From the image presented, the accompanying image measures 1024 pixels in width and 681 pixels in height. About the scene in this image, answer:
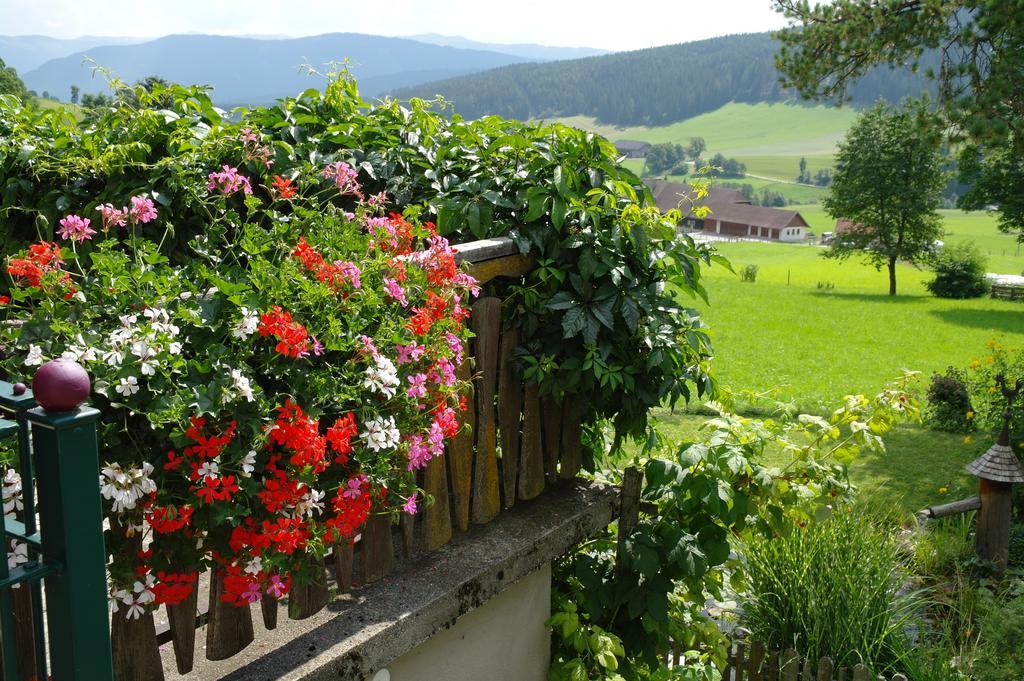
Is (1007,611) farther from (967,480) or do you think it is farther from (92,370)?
(967,480)

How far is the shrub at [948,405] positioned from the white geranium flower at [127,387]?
12.1 metres

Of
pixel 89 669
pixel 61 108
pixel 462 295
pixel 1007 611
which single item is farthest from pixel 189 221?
pixel 1007 611

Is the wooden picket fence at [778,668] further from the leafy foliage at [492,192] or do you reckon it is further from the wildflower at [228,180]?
the wildflower at [228,180]

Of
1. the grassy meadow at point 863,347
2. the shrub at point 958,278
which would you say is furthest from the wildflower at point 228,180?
the shrub at point 958,278

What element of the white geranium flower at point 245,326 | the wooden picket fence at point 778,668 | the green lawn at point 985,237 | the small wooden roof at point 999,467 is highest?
the white geranium flower at point 245,326

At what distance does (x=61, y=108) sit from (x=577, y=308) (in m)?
2.49

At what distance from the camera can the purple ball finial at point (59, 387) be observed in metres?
1.25

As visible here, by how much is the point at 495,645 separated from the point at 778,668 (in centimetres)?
184

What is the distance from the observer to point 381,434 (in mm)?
1962

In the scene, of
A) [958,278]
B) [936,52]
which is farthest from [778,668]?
[958,278]

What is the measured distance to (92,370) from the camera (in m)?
1.61

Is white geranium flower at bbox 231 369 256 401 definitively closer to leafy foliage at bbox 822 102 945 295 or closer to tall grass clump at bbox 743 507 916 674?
tall grass clump at bbox 743 507 916 674

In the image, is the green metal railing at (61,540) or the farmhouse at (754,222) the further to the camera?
the farmhouse at (754,222)

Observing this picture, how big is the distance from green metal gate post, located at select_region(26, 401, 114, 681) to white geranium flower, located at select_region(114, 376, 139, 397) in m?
0.23
